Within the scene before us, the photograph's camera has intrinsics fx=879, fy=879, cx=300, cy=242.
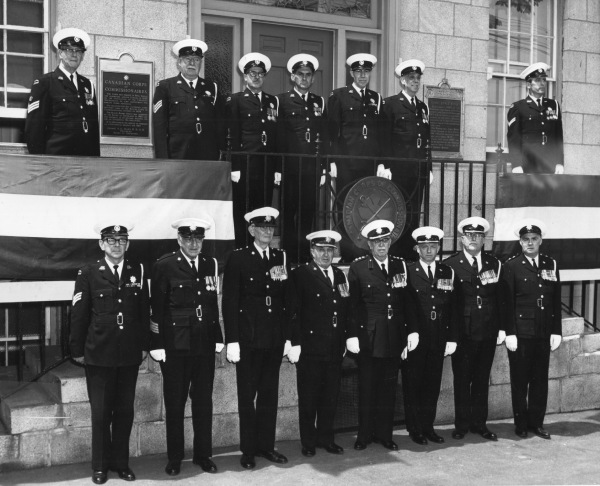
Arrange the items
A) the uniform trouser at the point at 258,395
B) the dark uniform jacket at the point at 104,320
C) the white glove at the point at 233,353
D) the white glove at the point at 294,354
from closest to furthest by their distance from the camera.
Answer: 1. the dark uniform jacket at the point at 104,320
2. the white glove at the point at 233,353
3. the uniform trouser at the point at 258,395
4. the white glove at the point at 294,354

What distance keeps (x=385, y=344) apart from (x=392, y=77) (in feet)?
12.8

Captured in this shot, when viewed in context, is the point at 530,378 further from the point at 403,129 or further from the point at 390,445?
the point at 403,129

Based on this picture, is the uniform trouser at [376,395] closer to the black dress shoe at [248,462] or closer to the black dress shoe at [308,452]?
the black dress shoe at [308,452]

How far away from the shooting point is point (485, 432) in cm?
828

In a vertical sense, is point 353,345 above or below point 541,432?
above

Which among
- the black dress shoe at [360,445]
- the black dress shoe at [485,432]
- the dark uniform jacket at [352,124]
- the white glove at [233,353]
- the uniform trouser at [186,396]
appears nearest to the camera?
the uniform trouser at [186,396]

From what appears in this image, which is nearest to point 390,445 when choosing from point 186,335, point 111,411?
point 186,335

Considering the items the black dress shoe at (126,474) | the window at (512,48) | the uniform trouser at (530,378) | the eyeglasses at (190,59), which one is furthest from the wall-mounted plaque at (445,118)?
the black dress shoe at (126,474)

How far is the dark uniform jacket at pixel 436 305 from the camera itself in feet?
26.1

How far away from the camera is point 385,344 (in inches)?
302

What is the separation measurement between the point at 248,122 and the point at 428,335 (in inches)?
103

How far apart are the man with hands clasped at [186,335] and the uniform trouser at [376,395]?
1393 millimetres

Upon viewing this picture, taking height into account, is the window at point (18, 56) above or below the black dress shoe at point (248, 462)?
above

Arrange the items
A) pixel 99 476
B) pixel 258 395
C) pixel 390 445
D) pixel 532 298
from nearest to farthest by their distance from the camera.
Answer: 1. pixel 99 476
2. pixel 258 395
3. pixel 390 445
4. pixel 532 298
